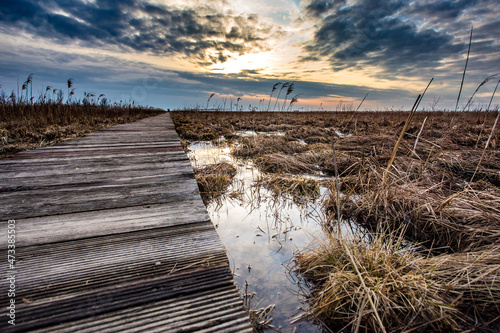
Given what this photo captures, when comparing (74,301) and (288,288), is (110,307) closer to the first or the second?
(74,301)

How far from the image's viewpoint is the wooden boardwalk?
78cm

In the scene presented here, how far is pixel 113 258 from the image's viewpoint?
3.54 feet

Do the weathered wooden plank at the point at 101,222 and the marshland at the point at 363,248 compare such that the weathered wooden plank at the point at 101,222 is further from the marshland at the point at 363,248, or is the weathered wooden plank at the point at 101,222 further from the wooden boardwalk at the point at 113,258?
the marshland at the point at 363,248

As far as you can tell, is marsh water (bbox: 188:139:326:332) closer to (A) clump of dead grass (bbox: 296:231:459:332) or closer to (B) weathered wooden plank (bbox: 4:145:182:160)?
(A) clump of dead grass (bbox: 296:231:459:332)

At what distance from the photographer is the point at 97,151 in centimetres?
338

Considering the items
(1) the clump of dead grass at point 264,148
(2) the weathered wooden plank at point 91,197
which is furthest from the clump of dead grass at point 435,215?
(1) the clump of dead grass at point 264,148

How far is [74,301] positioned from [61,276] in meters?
0.20

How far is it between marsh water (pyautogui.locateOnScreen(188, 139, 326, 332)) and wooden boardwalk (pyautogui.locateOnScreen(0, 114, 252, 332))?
395mm

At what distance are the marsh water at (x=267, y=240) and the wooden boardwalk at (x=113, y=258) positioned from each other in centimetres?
39

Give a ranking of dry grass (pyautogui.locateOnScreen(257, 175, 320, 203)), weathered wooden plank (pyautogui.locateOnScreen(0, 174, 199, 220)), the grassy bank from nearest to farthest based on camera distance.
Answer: weathered wooden plank (pyautogui.locateOnScreen(0, 174, 199, 220)) < dry grass (pyautogui.locateOnScreen(257, 175, 320, 203)) < the grassy bank

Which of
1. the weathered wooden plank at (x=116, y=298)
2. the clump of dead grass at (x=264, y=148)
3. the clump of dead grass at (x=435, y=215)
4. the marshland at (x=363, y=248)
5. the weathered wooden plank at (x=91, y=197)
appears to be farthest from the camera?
the clump of dead grass at (x=264, y=148)

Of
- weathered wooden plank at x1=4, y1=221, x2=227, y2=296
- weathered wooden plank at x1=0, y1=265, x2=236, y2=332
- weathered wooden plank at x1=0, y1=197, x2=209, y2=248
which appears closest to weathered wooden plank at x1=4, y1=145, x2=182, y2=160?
A: weathered wooden plank at x1=0, y1=197, x2=209, y2=248

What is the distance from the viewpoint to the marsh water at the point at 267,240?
1233 mm

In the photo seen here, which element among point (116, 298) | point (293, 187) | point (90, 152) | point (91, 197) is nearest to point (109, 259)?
point (116, 298)
